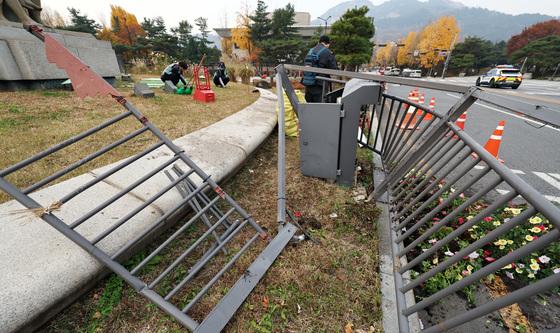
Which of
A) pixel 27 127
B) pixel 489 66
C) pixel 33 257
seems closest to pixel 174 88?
pixel 27 127

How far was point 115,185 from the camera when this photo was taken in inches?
97.2

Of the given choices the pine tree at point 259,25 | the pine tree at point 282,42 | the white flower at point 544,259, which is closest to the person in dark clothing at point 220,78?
the white flower at point 544,259

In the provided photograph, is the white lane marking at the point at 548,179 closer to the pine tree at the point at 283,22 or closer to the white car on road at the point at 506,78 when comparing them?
the white car on road at the point at 506,78

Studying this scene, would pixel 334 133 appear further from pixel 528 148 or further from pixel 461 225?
pixel 528 148

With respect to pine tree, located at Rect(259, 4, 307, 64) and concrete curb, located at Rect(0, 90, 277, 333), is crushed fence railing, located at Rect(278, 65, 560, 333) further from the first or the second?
pine tree, located at Rect(259, 4, 307, 64)

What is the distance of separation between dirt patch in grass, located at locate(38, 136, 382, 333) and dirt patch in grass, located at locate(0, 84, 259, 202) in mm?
1791

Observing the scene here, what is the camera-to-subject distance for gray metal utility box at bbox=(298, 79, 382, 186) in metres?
2.61

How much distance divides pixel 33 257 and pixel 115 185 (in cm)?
93

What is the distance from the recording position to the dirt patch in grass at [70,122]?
10.3ft

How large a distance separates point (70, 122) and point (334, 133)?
197 inches

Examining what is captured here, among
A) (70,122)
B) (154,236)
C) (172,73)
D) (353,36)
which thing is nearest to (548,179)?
(154,236)

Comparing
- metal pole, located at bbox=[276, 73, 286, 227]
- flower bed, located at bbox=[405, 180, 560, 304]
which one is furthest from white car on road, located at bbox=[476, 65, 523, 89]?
metal pole, located at bbox=[276, 73, 286, 227]

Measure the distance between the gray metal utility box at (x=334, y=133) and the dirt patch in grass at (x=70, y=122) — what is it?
8.42 feet

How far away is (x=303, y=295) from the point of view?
181 centimetres
